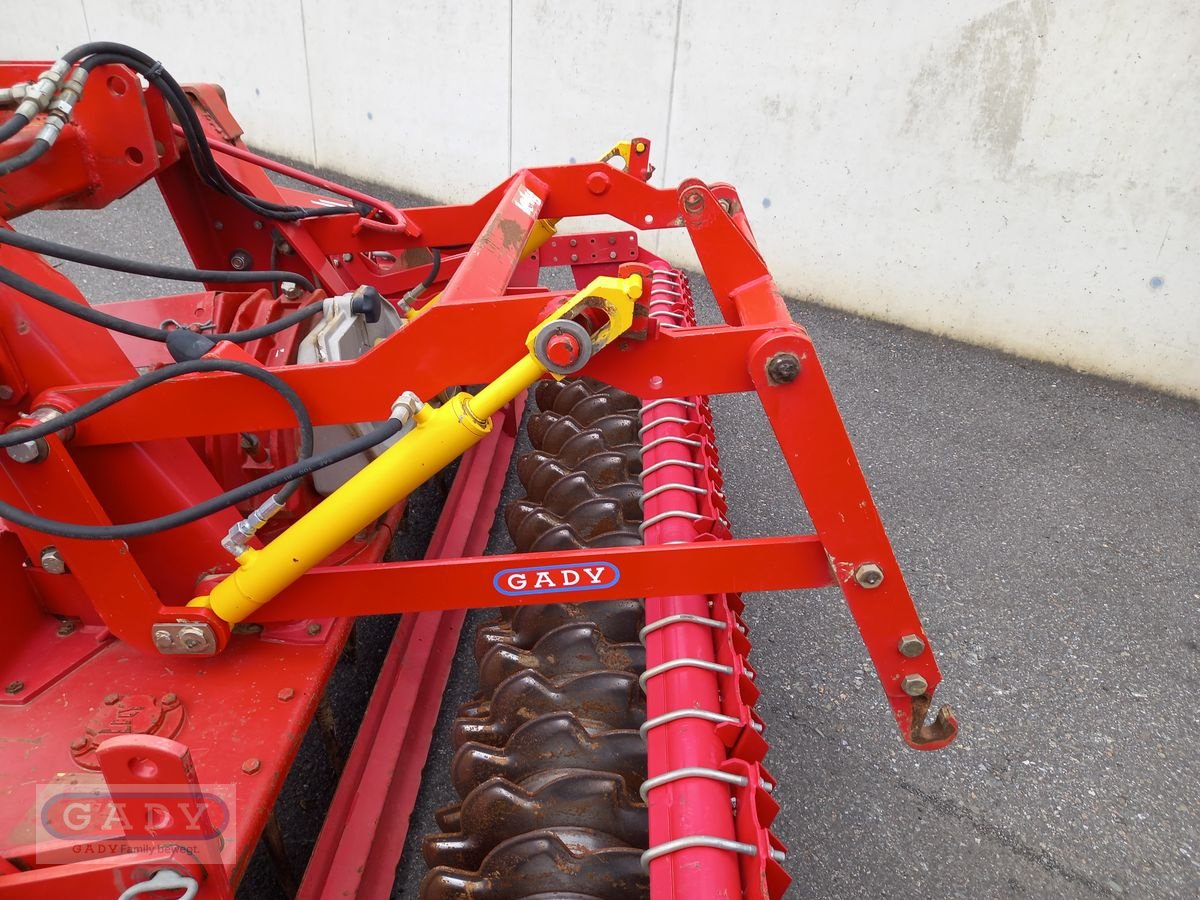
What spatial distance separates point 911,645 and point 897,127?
10.3 feet

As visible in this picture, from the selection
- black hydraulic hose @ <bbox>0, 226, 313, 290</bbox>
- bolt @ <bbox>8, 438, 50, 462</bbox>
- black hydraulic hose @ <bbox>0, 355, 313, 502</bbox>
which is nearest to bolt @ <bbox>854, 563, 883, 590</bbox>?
black hydraulic hose @ <bbox>0, 355, 313, 502</bbox>

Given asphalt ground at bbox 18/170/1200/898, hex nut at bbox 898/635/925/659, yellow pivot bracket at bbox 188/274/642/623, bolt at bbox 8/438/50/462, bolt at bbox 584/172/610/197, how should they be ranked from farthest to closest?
bolt at bbox 584/172/610/197 → asphalt ground at bbox 18/170/1200/898 → hex nut at bbox 898/635/925/659 → bolt at bbox 8/438/50/462 → yellow pivot bracket at bbox 188/274/642/623

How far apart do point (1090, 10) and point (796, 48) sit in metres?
1.21

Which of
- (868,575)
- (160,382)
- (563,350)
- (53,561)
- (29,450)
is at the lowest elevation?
(53,561)

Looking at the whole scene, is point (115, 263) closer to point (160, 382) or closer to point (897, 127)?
point (160, 382)

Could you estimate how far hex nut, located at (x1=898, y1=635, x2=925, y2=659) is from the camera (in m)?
1.38

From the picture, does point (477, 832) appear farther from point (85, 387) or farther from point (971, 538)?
point (971, 538)

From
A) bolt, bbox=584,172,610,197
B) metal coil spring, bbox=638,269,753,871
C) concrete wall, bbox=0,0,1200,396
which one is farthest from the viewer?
concrete wall, bbox=0,0,1200,396

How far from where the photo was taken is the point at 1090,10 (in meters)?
3.31

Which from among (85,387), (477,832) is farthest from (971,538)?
(85,387)

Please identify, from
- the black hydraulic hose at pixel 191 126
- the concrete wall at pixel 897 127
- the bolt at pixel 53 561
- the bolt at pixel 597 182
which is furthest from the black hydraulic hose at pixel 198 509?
the concrete wall at pixel 897 127

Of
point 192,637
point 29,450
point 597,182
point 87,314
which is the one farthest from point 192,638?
point 597,182

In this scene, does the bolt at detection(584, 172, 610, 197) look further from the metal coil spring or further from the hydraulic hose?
the hydraulic hose

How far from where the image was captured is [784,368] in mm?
1208
